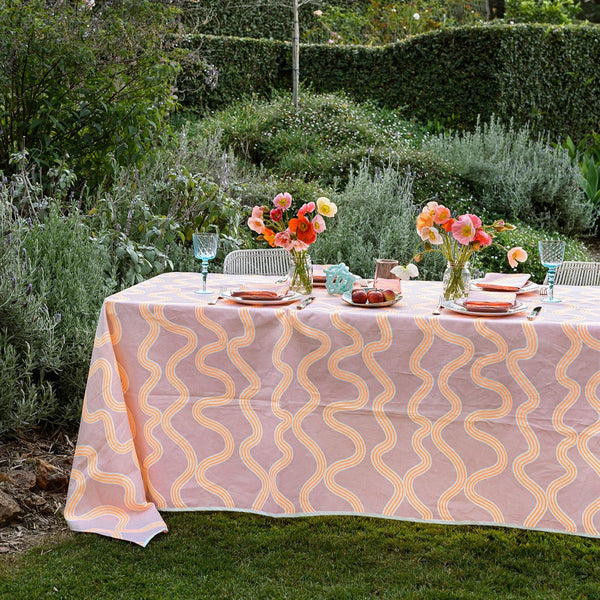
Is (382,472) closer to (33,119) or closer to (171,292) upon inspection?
(171,292)

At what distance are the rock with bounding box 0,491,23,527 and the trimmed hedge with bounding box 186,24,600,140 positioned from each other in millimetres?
7177

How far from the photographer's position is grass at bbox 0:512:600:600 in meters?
2.16

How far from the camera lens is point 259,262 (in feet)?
11.5

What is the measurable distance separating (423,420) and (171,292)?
1010mm

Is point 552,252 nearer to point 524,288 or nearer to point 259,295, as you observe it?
point 524,288

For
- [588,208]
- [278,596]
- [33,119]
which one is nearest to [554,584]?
[278,596]

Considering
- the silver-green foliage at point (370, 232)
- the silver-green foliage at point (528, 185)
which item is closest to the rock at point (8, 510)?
the silver-green foliage at point (370, 232)

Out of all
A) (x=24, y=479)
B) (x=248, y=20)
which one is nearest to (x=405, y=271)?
(x=24, y=479)

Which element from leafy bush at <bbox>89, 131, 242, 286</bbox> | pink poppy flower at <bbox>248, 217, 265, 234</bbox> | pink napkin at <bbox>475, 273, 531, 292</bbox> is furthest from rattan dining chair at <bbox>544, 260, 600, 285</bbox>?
leafy bush at <bbox>89, 131, 242, 286</bbox>

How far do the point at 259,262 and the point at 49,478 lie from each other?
138cm

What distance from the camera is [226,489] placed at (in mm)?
2410

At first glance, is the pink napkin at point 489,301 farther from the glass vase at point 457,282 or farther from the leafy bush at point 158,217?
the leafy bush at point 158,217

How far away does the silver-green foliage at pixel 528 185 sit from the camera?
695cm

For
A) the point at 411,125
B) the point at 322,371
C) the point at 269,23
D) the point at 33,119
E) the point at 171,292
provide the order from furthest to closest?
the point at 269,23 → the point at 411,125 → the point at 33,119 → the point at 171,292 → the point at 322,371
